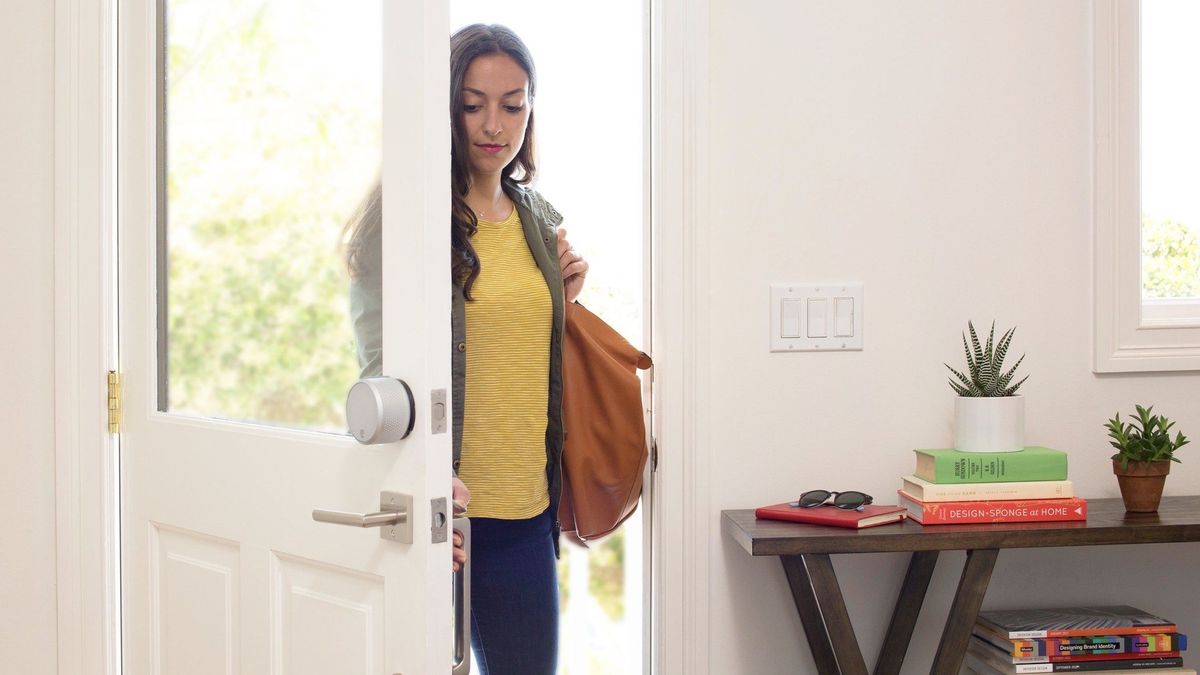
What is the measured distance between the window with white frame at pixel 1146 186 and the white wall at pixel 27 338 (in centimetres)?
Result: 181

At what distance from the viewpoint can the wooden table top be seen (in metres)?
1.41

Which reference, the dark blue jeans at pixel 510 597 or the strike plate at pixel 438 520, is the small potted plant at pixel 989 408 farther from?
the strike plate at pixel 438 520

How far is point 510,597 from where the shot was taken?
5.08 feet

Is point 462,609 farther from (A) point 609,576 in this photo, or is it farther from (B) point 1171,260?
(A) point 609,576

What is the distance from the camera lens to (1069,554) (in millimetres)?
1748

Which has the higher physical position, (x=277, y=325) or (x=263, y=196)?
(x=263, y=196)

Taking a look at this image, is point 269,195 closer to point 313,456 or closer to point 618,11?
point 313,456

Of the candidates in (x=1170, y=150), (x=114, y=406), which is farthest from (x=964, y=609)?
(x=114, y=406)

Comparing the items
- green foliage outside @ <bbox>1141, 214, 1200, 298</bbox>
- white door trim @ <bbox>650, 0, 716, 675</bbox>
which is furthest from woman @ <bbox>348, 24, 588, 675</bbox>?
green foliage outside @ <bbox>1141, 214, 1200, 298</bbox>

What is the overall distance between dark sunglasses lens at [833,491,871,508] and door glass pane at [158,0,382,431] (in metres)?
0.80

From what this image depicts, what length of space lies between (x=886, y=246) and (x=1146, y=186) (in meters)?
0.58

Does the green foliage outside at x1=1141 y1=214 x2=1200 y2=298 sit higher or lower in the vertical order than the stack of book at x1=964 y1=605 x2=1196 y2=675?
higher

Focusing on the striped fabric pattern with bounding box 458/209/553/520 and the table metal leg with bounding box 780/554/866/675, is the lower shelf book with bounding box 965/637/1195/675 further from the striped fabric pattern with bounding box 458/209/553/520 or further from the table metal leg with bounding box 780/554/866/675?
the striped fabric pattern with bounding box 458/209/553/520

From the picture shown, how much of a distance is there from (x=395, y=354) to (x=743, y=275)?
0.77m
